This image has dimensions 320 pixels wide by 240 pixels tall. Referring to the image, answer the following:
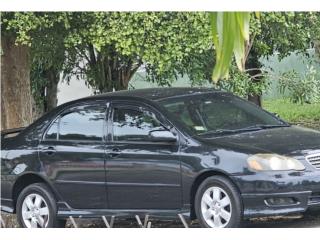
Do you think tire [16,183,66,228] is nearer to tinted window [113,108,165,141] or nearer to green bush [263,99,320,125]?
tinted window [113,108,165,141]

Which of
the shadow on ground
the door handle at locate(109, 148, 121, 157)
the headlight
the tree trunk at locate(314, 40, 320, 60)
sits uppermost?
the tree trunk at locate(314, 40, 320, 60)

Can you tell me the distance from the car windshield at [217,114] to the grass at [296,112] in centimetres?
789

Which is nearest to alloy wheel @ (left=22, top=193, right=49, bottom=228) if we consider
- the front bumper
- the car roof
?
the car roof

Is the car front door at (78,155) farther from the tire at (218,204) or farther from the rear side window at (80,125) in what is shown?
the tire at (218,204)

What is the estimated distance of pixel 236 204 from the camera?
20.1 ft

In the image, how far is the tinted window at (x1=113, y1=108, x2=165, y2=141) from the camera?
22.2 feet

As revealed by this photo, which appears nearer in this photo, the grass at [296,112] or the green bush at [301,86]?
the green bush at [301,86]

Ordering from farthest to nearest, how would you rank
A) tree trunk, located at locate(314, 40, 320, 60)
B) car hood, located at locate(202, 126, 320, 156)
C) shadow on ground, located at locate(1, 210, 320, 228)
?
tree trunk, located at locate(314, 40, 320, 60)
shadow on ground, located at locate(1, 210, 320, 228)
car hood, located at locate(202, 126, 320, 156)

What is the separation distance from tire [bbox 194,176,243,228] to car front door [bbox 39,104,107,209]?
3.63 feet

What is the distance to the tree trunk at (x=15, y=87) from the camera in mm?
9961

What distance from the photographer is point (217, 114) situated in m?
7.03

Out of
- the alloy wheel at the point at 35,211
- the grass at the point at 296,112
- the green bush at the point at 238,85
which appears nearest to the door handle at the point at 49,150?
the alloy wheel at the point at 35,211

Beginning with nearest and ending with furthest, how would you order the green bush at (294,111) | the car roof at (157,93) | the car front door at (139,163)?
the car front door at (139,163), the car roof at (157,93), the green bush at (294,111)
